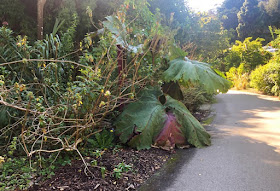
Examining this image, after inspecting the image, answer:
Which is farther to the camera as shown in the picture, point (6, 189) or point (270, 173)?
point (270, 173)

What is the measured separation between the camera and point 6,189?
195 centimetres

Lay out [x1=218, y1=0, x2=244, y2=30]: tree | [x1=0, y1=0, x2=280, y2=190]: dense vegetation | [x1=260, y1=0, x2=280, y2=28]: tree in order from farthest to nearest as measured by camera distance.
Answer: [x1=218, y1=0, x2=244, y2=30]: tree, [x1=260, y1=0, x2=280, y2=28]: tree, [x1=0, y1=0, x2=280, y2=190]: dense vegetation

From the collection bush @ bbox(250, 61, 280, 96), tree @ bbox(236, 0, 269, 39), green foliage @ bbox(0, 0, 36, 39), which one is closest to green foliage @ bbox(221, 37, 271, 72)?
bush @ bbox(250, 61, 280, 96)

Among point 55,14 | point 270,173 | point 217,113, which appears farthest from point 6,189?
point 217,113

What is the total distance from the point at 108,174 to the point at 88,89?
2.81 ft

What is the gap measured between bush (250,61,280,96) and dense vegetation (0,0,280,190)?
4.30 m

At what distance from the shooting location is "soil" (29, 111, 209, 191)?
213 centimetres

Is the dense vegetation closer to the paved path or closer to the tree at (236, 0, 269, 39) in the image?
the paved path

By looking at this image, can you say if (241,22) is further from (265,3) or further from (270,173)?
(270,173)

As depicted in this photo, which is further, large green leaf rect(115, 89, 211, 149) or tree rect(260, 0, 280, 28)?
tree rect(260, 0, 280, 28)

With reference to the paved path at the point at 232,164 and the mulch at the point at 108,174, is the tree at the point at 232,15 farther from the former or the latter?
the mulch at the point at 108,174

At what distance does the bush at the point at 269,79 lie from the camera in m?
8.82

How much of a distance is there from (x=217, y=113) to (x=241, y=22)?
2674 centimetres

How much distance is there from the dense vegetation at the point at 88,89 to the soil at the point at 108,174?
8 centimetres
